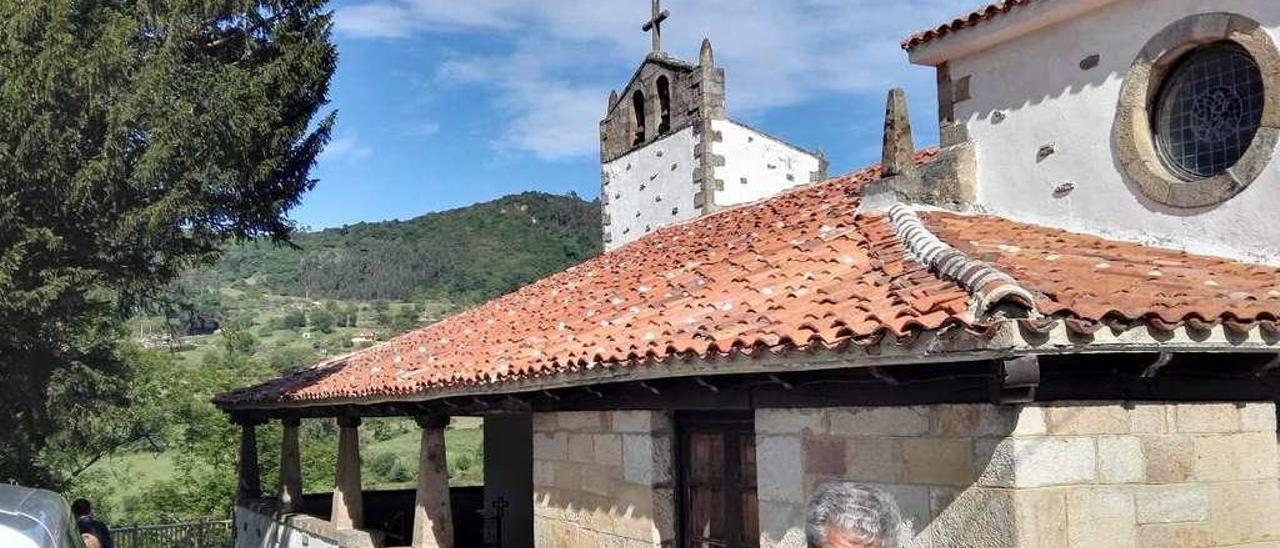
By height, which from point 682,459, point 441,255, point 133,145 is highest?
point 441,255

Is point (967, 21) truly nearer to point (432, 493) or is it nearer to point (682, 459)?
point (682, 459)

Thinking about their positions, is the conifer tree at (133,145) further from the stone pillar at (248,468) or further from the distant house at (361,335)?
the distant house at (361,335)

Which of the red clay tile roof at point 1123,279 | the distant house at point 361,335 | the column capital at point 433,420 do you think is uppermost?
the distant house at point 361,335

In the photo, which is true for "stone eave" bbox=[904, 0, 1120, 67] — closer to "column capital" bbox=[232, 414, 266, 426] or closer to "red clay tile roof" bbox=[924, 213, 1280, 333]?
"red clay tile roof" bbox=[924, 213, 1280, 333]

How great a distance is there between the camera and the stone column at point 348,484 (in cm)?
1149

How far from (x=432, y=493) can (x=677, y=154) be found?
5.19m

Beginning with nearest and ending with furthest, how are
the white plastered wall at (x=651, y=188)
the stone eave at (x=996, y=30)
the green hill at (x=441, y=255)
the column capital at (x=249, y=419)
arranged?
the stone eave at (x=996, y=30) → the white plastered wall at (x=651, y=188) → the column capital at (x=249, y=419) → the green hill at (x=441, y=255)

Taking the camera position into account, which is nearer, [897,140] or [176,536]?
[897,140]

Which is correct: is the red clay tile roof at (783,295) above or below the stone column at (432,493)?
above

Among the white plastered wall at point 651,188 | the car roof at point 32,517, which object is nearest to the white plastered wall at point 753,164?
the white plastered wall at point 651,188

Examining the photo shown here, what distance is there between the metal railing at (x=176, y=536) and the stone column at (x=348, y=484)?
8.84 meters

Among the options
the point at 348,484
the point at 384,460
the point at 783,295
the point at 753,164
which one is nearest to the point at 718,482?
the point at 783,295

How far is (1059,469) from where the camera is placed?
14.6 feet

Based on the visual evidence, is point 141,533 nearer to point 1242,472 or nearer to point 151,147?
point 151,147
